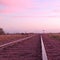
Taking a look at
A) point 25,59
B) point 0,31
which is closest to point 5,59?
point 25,59

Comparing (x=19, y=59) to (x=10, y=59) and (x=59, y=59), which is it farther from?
(x=59, y=59)

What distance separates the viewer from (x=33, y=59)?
9.78m

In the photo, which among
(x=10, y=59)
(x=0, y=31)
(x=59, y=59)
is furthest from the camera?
(x=0, y=31)

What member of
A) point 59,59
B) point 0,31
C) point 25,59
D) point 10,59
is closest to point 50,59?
point 59,59

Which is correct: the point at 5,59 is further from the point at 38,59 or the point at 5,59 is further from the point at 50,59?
the point at 50,59

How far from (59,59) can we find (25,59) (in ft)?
5.44

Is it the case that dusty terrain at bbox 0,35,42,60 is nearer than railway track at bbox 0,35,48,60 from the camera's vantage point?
No

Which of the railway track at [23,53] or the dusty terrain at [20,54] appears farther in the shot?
the dusty terrain at [20,54]

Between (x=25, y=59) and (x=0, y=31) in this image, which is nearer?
(x=25, y=59)

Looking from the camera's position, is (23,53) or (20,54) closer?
(20,54)

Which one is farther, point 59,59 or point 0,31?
point 0,31

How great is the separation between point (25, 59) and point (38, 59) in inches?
22.6

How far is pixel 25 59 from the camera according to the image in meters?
9.80

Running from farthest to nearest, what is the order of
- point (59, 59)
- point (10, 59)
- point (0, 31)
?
point (0, 31) → point (59, 59) → point (10, 59)
